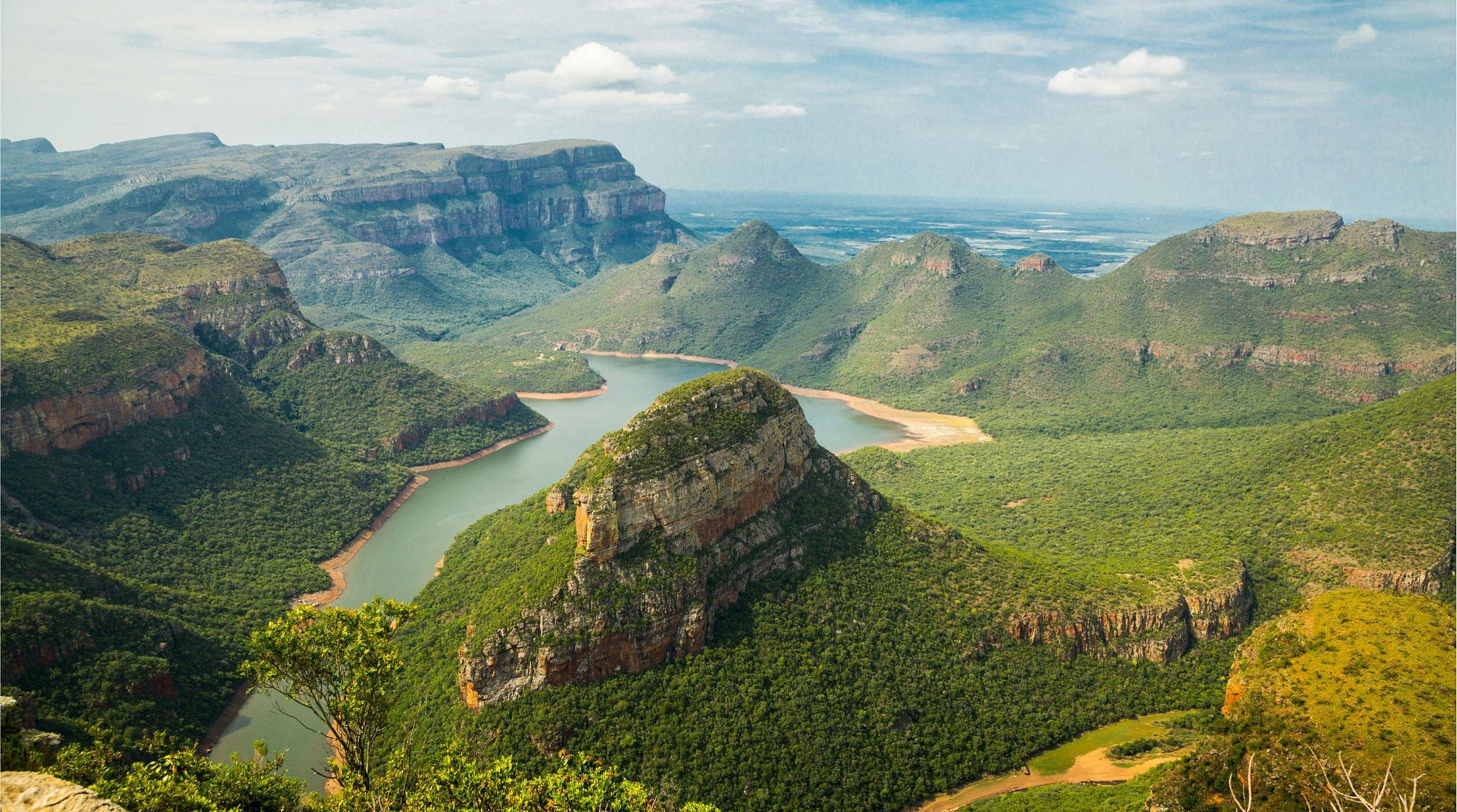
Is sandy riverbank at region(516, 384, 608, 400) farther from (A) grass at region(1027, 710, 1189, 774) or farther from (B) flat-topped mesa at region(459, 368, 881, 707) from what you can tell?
(A) grass at region(1027, 710, 1189, 774)

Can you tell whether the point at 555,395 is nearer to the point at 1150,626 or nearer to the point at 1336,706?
the point at 1150,626

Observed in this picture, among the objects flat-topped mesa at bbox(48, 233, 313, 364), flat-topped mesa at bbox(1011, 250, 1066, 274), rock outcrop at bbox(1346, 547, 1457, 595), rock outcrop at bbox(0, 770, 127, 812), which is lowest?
rock outcrop at bbox(1346, 547, 1457, 595)

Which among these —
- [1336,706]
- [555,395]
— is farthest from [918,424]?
[1336,706]

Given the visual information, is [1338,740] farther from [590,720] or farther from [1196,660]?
[590,720]

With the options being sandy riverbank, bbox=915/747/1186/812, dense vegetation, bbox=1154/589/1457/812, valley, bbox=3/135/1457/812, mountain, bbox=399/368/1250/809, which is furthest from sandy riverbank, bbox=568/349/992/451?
dense vegetation, bbox=1154/589/1457/812

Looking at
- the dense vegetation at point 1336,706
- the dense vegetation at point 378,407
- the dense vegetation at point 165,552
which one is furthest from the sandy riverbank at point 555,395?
the dense vegetation at point 1336,706

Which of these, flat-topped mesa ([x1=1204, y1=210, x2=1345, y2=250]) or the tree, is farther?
flat-topped mesa ([x1=1204, y1=210, x2=1345, y2=250])

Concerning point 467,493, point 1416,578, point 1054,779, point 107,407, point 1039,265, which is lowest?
point 1054,779
